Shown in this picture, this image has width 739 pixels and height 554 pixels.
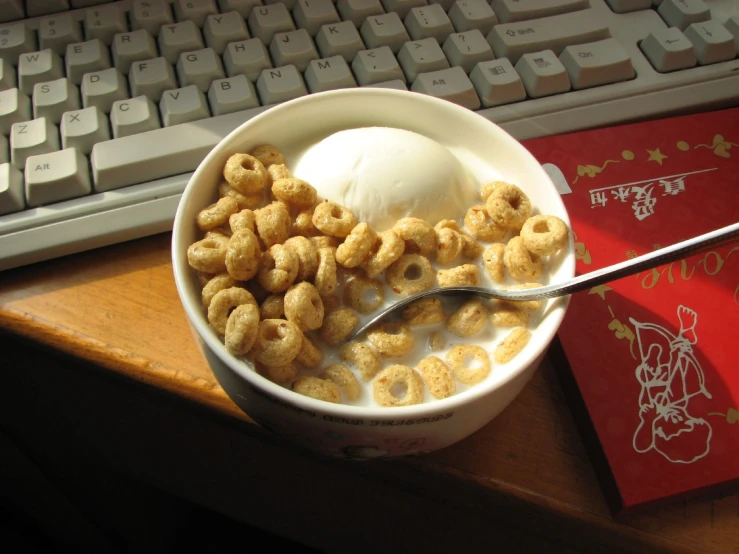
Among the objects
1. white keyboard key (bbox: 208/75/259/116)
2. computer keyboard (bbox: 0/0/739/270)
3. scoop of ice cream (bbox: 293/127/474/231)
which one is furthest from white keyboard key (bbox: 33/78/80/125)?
scoop of ice cream (bbox: 293/127/474/231)

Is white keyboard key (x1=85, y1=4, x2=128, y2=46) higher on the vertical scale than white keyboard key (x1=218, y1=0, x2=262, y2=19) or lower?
higher

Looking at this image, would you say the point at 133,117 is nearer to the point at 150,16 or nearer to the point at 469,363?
the point at 150,16

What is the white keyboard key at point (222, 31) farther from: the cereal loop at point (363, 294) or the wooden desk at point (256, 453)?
the cereal loop at point (363, 294)

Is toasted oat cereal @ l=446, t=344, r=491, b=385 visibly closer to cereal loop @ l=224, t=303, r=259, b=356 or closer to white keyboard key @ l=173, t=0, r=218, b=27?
cereal loop @ l=224, t=303, r=259, b=356

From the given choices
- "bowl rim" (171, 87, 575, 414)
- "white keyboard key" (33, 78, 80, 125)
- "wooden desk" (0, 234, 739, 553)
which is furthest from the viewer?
"white keyboard key" (33, 78, 80, 125)

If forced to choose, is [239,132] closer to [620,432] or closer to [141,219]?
[141,219]
